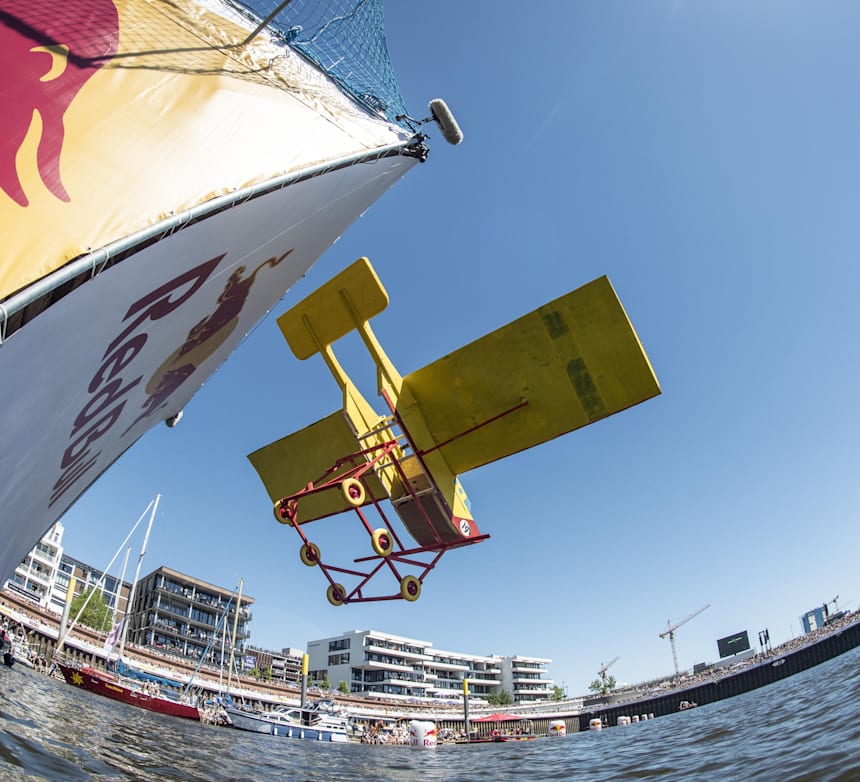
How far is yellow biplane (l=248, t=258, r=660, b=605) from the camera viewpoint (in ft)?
25.7

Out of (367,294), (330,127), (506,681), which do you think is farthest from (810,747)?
(506,681)

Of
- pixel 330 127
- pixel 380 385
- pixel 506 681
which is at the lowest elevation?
pixel 506 681

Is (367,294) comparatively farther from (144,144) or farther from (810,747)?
(810,747)

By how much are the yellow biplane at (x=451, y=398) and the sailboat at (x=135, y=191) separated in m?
2.31

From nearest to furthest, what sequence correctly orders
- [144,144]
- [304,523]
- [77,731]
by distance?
[144,144] → [77,731] → [304,523]

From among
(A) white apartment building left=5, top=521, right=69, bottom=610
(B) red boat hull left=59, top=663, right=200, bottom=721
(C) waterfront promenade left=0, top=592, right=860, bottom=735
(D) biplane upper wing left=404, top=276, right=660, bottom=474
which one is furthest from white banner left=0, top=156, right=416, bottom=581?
(A) white apartment building left=5, top=521, right=69, bottom=610

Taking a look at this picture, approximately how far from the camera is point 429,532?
9.05 metres

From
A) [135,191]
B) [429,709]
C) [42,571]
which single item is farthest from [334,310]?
[42,571]

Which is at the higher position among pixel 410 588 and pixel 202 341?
pixel 202 341

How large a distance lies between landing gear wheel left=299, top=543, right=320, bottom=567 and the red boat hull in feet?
91.2

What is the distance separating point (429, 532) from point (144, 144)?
7.24m

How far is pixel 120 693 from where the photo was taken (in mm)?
27938

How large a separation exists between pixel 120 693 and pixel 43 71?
112 feet

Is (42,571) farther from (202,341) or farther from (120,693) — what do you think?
(202,341)
